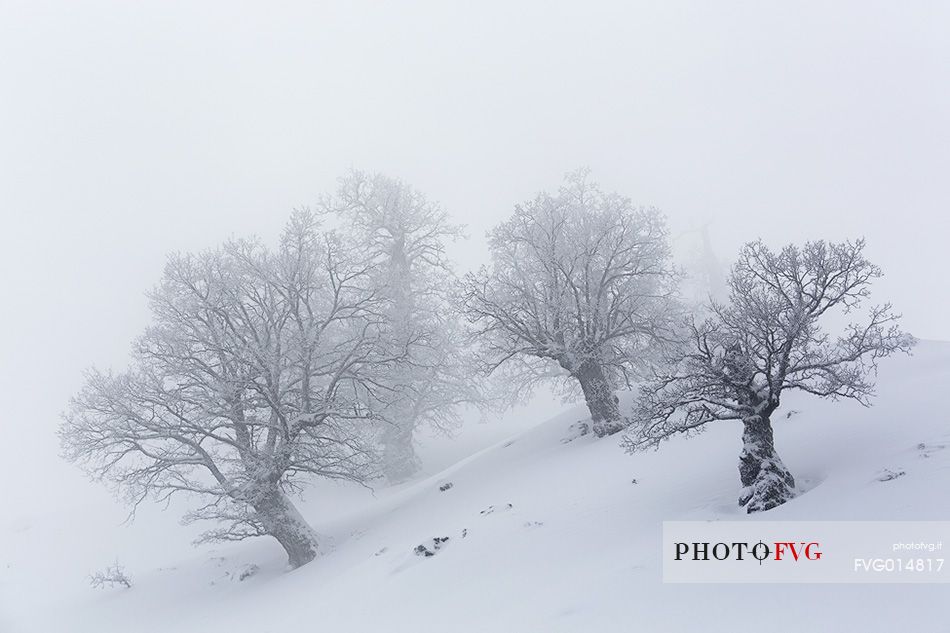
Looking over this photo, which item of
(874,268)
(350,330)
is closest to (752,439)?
(874,268)

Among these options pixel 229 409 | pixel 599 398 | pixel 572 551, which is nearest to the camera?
pixel 572 551

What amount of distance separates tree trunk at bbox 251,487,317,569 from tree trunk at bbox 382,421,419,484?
29.7ft

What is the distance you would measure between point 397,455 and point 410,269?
29.3 feet

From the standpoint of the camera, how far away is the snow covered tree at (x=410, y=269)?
78.6ft

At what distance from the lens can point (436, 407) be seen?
24.4m

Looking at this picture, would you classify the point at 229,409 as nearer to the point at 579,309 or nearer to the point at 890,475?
the point at 579,309

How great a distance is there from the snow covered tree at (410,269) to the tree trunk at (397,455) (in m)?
0.03

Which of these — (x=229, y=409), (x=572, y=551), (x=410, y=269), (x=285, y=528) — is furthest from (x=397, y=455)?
(x=572, y=551)

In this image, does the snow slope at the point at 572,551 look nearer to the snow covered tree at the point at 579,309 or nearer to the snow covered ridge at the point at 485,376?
the snow covered ridge at the point at 485,376

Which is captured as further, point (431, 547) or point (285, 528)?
point (285, 528)

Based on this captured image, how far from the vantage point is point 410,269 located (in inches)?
1006

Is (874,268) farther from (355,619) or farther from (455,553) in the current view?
(355,619)

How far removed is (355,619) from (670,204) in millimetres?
206516

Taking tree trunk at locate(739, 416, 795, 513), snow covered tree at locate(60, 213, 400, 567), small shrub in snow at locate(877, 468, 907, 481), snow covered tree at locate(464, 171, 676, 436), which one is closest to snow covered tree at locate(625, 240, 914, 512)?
tree trunk at locate(739, 416, 795, 513)
